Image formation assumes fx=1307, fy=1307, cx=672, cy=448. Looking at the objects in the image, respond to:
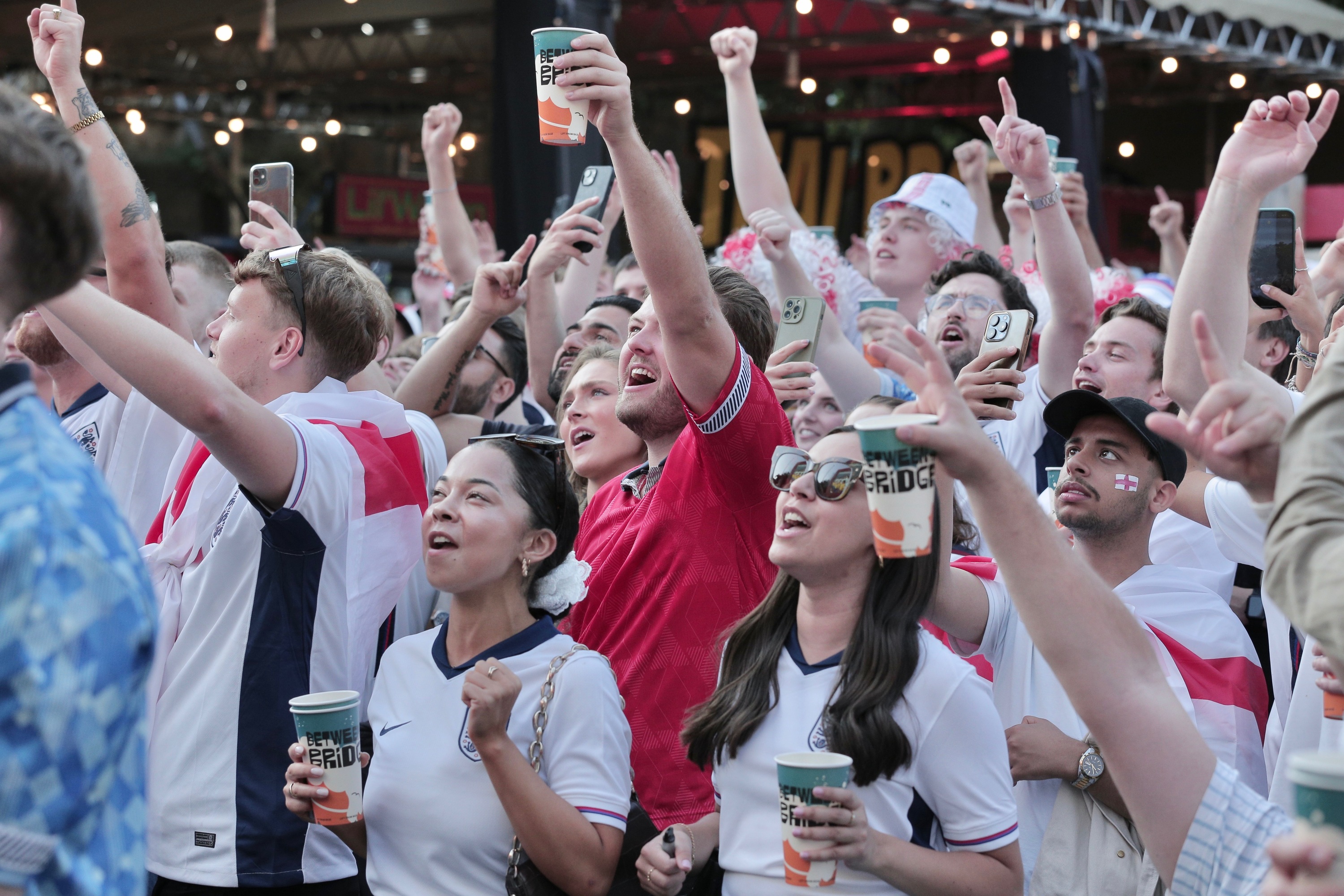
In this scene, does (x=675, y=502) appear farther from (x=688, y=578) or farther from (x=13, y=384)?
(x=13, y=384)

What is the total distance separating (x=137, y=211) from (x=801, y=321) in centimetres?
154

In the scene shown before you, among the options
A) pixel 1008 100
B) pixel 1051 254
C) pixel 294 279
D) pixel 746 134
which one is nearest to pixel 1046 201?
pixel 1051 254

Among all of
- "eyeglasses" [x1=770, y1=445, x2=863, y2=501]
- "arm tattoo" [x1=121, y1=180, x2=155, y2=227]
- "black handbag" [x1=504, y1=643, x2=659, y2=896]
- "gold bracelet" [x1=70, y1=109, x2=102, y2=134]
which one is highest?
"gold bracelet" [x1=70, y1=109, x2=102, y2=134]

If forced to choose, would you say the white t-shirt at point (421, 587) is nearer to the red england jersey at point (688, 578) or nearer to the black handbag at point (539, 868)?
the red england jersey at point (688, 578)

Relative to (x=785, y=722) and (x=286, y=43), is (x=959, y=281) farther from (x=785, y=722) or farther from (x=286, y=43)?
(x=286, y=43)

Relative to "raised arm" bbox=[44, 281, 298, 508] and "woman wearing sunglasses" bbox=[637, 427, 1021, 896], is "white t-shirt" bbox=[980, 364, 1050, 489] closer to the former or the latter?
"woman wearing sunglasses" bbox=[637, 427, 1021, 896]

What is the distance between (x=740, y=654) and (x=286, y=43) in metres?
15.5

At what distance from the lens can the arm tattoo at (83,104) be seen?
113 inches

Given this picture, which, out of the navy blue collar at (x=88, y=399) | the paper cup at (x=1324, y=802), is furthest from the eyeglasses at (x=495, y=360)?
the paper cup at (x=1324, y=802)

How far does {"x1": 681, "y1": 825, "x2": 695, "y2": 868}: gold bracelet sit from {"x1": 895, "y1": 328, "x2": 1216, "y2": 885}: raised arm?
83 cm

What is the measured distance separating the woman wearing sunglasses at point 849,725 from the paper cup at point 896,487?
0.41 meters

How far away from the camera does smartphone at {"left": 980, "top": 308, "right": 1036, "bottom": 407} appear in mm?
2619

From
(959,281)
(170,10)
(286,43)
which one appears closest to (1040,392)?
(959,281)

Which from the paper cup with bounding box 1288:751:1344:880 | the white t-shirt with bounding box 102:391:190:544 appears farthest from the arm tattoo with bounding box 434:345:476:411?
the paper cup with bounding box 1288:751:1344:880
